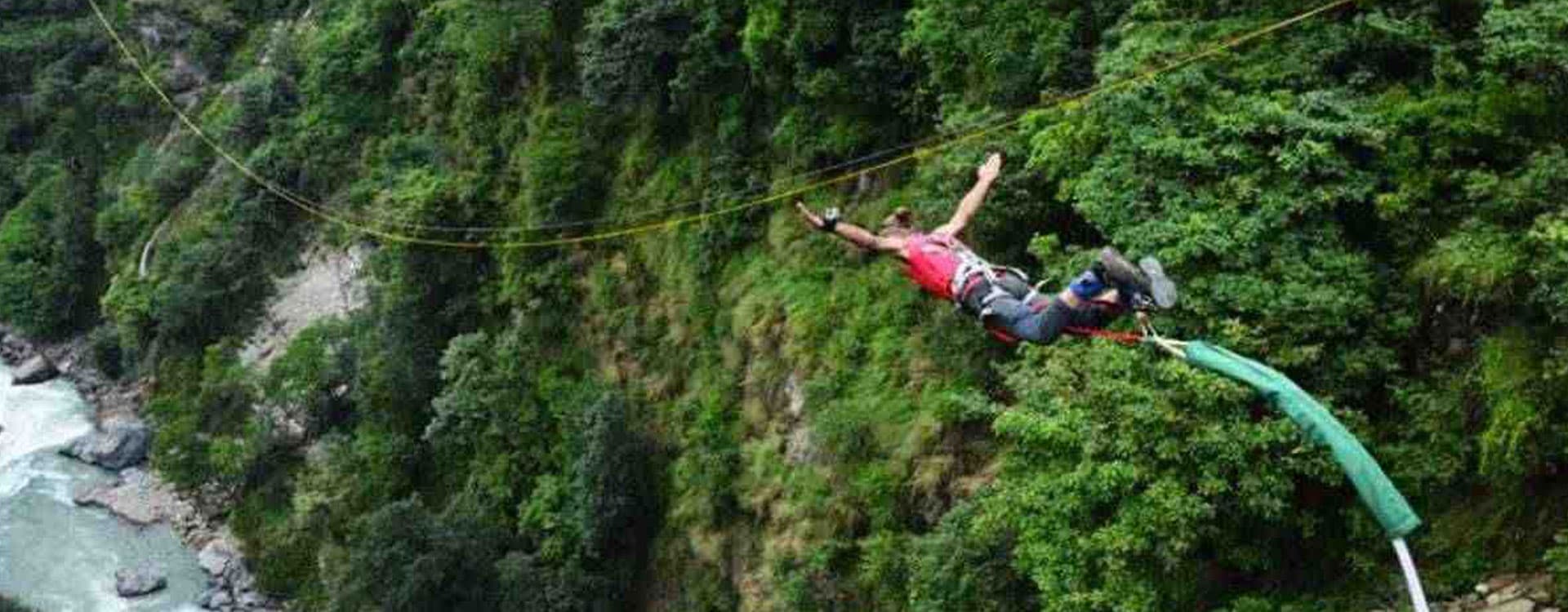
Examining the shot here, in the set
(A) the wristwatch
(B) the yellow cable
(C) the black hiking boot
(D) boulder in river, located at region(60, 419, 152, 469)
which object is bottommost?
(D) boulder in river, located at region(60, 419, 152, 469)

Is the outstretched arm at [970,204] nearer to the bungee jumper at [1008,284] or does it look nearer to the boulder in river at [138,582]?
the bungee jumper at [1008,284]

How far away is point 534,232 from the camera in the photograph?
18625 mm

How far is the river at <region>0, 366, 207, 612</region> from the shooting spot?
21.4m

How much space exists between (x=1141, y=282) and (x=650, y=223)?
11.7 m

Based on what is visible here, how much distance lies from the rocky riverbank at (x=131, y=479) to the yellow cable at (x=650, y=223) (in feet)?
15.7

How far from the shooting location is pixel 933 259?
7.68 m

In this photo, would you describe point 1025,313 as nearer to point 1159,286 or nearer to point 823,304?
point 1159,286

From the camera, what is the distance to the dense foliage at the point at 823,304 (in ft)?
24.9

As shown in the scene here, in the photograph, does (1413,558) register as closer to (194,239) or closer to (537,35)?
(537,35)

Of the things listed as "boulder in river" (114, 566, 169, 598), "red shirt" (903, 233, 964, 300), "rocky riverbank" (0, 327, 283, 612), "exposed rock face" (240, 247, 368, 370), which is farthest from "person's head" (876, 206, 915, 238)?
"boulder in river" (114, 566, 169, 598)

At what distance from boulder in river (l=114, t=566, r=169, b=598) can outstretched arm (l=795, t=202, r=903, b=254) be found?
17.3 metres

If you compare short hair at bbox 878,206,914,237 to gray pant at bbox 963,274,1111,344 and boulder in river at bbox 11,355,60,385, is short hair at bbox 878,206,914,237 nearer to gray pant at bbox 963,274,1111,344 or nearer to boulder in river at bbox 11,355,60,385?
gray pant at bbox 963,274,1111,344

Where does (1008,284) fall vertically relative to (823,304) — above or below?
above

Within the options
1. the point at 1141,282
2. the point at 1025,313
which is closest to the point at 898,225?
the point at 1025,313
